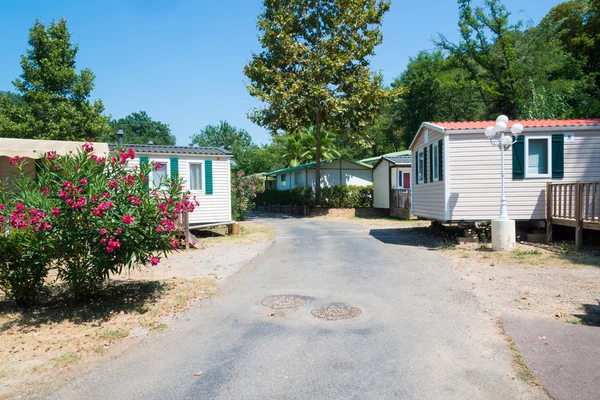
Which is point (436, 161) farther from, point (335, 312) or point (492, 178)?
point (335, 312)

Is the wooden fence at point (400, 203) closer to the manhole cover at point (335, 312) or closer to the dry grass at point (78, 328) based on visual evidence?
the dry grass at point (78, 328)

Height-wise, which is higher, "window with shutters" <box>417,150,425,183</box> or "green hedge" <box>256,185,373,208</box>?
"window with shutters" <box>417,150,425,183</box>

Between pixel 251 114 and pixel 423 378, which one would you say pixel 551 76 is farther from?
pixel 423 378

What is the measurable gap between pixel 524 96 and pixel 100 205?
31148 mm

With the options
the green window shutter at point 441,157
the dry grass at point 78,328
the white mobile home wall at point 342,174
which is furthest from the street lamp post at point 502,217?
the white mobile home wall at point 342,174

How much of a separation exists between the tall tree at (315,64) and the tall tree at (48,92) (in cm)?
910

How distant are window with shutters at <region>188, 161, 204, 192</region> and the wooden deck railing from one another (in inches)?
415

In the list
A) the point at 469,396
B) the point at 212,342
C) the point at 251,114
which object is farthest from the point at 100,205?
the point at 251,114

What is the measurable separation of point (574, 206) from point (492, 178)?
6.74 ft

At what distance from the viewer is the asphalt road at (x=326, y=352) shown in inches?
134

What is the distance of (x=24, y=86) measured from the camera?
842 inches

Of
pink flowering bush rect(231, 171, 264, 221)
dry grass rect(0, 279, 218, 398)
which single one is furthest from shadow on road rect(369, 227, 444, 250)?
dry grass rect(0, 279, 218, 398)

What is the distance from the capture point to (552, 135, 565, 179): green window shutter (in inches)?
464

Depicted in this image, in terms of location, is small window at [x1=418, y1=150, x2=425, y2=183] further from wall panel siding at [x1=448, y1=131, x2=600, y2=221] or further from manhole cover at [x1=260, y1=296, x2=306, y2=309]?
manhole cover at [x1=260, y1=296, x2=306, y2=309]
